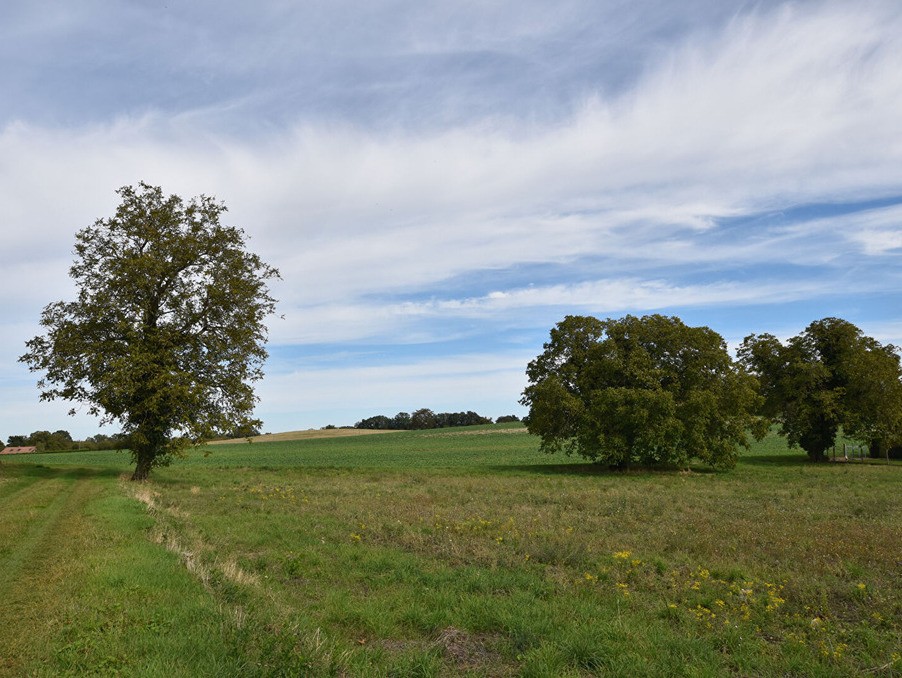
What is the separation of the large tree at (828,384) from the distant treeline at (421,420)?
396ft

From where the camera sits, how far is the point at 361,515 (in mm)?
18047

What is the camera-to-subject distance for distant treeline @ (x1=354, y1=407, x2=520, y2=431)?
554 ft

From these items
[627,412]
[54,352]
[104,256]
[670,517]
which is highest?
[104,256]

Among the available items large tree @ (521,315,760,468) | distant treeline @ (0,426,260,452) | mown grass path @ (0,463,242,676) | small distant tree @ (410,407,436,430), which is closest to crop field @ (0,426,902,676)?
mown grass path @ (0,463,242,676)

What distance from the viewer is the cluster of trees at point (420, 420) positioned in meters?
169

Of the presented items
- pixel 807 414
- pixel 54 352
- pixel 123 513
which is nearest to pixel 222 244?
pixel 54 352

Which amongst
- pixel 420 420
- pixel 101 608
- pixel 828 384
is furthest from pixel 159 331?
pixel 420 420

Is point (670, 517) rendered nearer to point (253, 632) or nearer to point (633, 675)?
point (633, 675)

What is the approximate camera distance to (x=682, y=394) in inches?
1490

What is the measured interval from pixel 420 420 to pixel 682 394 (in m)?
136

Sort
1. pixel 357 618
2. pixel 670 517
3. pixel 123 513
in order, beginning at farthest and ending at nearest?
1. pixel 670 517
2. pixel 123 513
3. pixel 357 618

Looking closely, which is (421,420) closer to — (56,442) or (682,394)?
(56,442)

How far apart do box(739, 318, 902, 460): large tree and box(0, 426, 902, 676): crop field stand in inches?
1091

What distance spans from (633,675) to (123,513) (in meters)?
15.1
